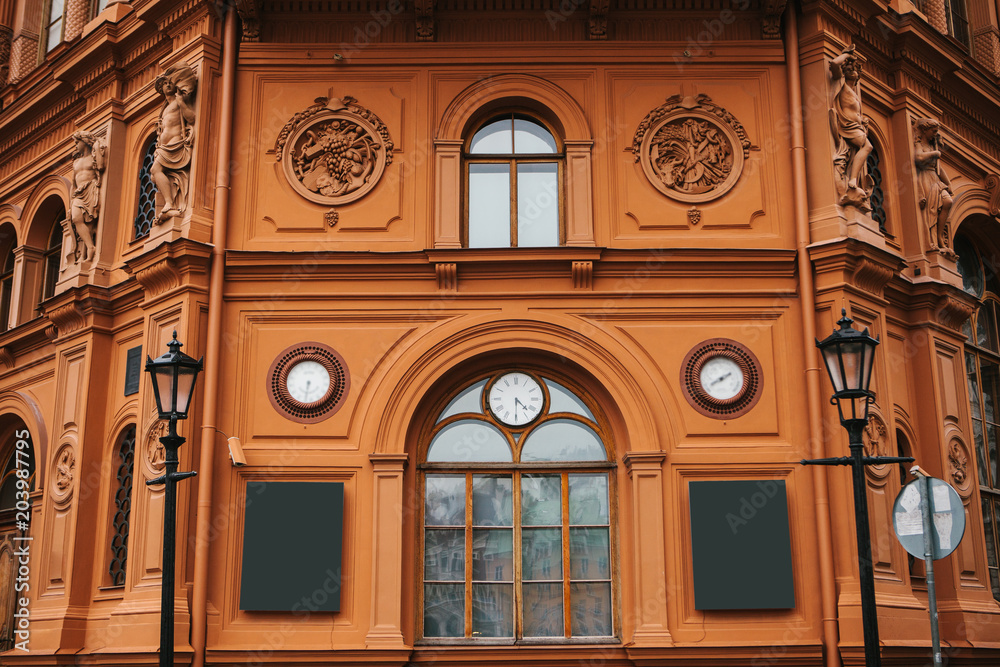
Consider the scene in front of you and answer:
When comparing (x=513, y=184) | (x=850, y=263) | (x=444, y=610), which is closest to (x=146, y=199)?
(x=513, y=184)

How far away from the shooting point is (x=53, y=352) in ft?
52.5

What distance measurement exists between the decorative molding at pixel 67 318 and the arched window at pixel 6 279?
3038mm

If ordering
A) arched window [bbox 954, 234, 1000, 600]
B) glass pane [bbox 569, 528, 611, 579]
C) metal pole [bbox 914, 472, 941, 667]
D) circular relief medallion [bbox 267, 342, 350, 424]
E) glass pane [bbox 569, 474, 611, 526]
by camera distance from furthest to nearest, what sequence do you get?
arched window [bbox 954, 234, 1000, 600] → circular relief medallion [bbox 267, 342, 350, 424] → glass pane [bbox 569, 474, 611, 526] → glass pane [bbox 569, 528, 611, 579] → metal pole [bbox 914, 472, 941, 667]

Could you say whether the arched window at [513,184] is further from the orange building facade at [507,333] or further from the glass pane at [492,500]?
the glass pane at [492,500]

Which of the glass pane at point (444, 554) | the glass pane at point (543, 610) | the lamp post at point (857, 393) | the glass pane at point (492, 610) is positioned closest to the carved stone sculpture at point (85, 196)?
the glass pane at point (444, 554)

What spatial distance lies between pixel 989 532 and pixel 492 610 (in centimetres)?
794

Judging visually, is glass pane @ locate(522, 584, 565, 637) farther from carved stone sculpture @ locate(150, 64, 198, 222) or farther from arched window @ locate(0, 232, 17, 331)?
arched window @ locate(0, 232, 17, 331)

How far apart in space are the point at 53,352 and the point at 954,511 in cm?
1286

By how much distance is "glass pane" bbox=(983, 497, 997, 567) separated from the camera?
612 inches

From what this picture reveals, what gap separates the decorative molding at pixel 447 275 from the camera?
43.5 feet

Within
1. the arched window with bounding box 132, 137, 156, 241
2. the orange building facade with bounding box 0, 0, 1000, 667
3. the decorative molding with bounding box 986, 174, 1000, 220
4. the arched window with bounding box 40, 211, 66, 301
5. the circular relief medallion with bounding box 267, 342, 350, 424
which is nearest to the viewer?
the orange building facade with bounding box 0, 0, 1000, 667

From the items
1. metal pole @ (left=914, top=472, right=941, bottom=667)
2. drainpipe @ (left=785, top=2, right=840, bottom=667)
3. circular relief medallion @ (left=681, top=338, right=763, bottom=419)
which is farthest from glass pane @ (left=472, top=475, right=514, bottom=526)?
metal pole @ (left=914, top=472, right=941, bottom=667)

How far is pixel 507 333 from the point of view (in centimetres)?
1329

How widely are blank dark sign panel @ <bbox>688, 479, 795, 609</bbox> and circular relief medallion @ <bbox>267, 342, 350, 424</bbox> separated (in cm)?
449
